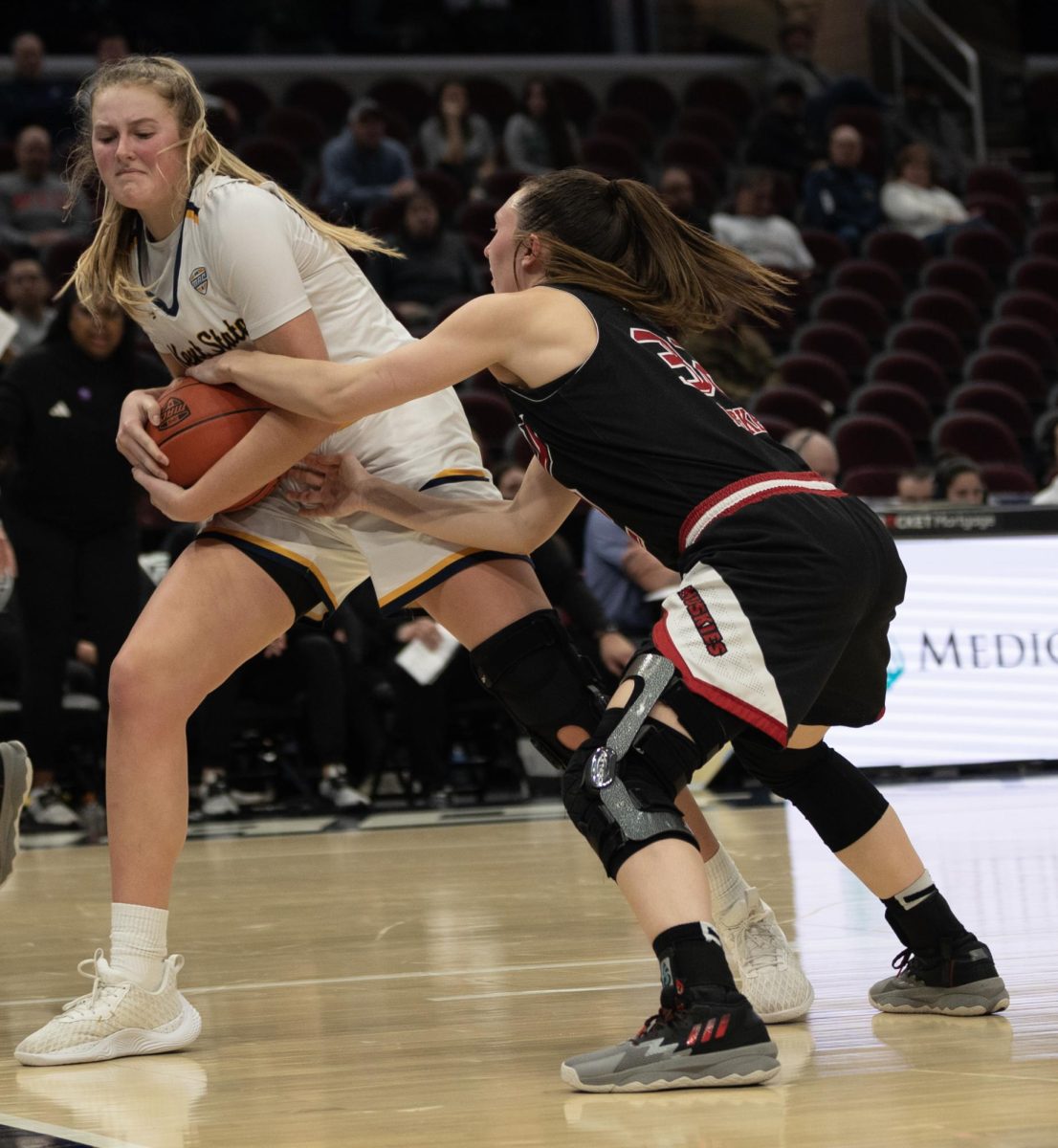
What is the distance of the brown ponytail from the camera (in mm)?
2686

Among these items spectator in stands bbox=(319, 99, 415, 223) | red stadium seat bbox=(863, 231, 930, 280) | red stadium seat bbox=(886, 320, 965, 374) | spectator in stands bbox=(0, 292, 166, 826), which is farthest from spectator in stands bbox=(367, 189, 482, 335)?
spectator in stands bbox=(0, 292, 166, 826)

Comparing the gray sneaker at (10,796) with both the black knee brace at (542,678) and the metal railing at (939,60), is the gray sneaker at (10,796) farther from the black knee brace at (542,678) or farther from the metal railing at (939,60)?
the metal railing at (939,60)

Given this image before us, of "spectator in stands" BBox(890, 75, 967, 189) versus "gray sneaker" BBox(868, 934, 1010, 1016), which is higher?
"spectator in stands" BBox(890, 75, 967, 189)

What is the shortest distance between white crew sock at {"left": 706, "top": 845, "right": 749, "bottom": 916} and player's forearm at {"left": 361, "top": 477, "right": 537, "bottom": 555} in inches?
23.7

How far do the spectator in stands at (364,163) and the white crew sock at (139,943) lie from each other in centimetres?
840

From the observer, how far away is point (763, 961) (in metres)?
2.81

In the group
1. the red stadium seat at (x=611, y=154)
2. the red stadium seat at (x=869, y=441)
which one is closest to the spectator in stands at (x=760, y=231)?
the red stadium seat at (x=611, y=154)

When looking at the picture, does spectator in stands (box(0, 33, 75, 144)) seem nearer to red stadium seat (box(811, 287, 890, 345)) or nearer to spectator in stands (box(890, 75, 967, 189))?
red stadium seat (box(811, 287, 890, 345))

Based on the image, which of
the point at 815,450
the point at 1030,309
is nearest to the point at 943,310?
the point at 1030,309

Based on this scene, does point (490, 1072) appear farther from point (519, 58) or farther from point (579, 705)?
point (519, 58)

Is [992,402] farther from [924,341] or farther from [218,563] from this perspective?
[218,563]

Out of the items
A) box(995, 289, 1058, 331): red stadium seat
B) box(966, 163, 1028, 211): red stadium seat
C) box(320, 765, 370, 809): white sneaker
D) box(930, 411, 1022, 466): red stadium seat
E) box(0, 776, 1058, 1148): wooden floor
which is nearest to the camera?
box(0, 776, 1058, 1148): wooden floor

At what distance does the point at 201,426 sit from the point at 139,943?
84 centimetres

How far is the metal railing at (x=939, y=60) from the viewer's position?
47.0ft
